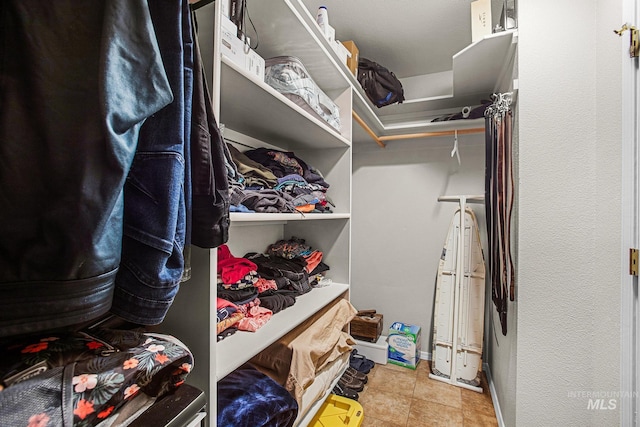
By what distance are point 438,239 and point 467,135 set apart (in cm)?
89

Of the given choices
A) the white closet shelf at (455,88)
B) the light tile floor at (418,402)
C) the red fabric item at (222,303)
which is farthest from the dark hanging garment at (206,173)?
the light tile floor at (418,402)

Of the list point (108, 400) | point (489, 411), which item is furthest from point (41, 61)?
point (489, 411)

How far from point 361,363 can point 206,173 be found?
2.14m

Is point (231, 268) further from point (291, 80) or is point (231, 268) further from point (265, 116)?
point (291, 80)

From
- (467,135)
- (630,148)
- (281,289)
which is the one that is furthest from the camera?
(467,135)

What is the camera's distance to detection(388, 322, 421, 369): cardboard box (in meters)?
2.22

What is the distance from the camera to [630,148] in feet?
3.21

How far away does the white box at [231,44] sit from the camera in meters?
0.80

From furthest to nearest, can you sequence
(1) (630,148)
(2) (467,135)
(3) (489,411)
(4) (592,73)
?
(2) (467,135) < (3) (489,411) < (4) (592,73) < (1) (630,148)

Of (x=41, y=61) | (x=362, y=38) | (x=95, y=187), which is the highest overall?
(x=362, y=38)

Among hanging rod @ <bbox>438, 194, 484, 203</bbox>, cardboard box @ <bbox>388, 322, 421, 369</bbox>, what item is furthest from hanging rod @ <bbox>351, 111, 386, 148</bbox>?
cardboard box @ <bbox>388, 322, 421, 369</bbox>

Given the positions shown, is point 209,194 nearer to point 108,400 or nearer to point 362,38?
point 108,400

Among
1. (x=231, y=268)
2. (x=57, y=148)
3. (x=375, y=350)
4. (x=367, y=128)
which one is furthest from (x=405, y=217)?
(x=57, y=148)

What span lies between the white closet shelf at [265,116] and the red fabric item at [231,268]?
577 millimetres
